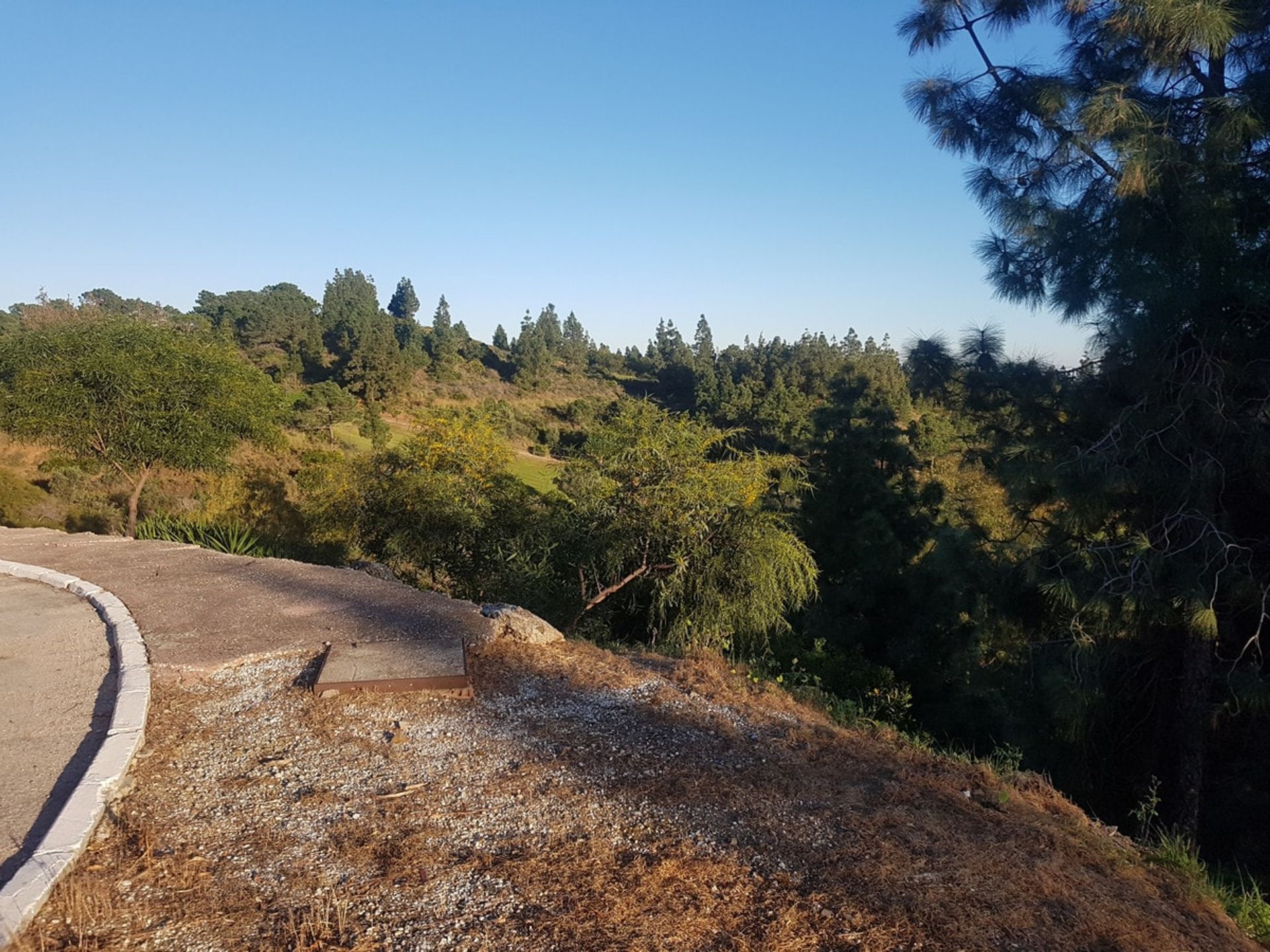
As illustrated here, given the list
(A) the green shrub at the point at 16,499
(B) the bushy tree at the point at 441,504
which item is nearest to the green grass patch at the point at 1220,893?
(B) the bushy tree at the point at 441,504

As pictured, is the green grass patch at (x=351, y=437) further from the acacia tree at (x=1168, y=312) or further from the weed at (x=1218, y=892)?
the weed at (x=1218, y=892)

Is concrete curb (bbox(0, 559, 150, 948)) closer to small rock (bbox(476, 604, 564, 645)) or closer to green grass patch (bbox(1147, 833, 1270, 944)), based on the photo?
small rock (bbox(476, 604, 564, 645))

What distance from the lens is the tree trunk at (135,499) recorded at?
43.9ft

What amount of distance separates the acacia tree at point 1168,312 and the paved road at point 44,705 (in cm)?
731

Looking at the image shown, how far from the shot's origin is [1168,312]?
7.21 m

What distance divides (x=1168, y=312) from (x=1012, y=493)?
208cm

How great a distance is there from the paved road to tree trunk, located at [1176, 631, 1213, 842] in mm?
8443

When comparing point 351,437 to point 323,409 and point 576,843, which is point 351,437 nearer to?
point 323,409

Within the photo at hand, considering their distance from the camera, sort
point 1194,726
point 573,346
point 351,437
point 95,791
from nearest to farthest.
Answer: point 95,791 < point 1194,726 < point 351,437 < point 573,346

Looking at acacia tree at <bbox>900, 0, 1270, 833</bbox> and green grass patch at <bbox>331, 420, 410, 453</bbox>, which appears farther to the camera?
green grass patch at <bbox>331, 420, 410, 453</bbox>

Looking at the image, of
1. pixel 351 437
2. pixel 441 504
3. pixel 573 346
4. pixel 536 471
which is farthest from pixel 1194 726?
A: pixel 573 346

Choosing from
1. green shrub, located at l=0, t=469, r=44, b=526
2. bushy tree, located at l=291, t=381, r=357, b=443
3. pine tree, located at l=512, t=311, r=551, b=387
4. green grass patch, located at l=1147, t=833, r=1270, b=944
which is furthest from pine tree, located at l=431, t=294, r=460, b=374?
green grass patch, located at l=1147, t=833, r=1270, b=944

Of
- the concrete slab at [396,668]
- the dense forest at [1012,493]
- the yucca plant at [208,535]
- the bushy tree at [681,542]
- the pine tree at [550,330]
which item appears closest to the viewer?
the concrete slab at [396,668]

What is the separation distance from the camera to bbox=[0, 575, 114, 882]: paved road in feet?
11.2
